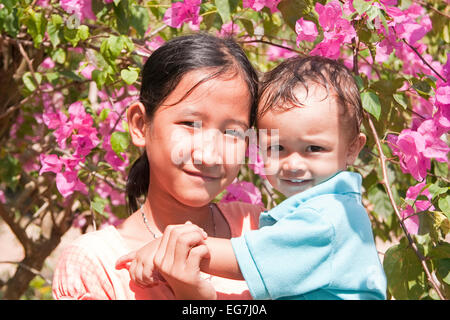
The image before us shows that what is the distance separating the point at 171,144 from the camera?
52.6 inches

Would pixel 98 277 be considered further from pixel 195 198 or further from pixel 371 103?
pixel 371 103

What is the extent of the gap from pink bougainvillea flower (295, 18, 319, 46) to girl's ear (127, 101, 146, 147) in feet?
1.71

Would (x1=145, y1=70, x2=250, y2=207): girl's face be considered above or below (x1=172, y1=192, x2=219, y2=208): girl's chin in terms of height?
above

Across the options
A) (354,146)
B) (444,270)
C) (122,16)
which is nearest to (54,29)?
(122,16)

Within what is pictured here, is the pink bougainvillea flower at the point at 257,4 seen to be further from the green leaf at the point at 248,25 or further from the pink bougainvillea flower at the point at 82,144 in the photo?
the pink bougainvillea flower at the point at 82,144

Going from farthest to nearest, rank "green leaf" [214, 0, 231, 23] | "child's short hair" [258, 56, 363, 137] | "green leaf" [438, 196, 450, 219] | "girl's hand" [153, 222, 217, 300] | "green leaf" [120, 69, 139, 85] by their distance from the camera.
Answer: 1. "green leaf" [120, 69, 139, 85]
2. "green leaf" [214, 0, 231, 23]
3. "green leaf" [438, 196, 450, 219]
4. "child's short hair" [258, 56, 363, 137]
5. "girl's hand" [153, 222, 217, 300]

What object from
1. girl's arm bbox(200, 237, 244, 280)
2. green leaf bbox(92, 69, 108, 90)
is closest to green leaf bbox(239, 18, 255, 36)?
green leaf bbox(92, 69, 108, 90)

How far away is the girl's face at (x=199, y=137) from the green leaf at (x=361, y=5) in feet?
1.26

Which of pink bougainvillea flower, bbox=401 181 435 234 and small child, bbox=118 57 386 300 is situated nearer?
small child, bbox=118 57 386 300

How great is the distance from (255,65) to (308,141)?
3.40 ft

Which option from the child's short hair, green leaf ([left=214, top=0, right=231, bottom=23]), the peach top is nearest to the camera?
the peach top

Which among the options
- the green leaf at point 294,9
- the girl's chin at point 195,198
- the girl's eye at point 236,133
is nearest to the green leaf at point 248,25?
the green leaf at point 294,9

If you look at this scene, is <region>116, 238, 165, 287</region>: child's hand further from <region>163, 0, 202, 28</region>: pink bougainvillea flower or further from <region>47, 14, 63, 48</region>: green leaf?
<region>47, 14, 63, 48</region>: green leaf

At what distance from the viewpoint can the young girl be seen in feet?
4.30
